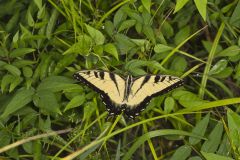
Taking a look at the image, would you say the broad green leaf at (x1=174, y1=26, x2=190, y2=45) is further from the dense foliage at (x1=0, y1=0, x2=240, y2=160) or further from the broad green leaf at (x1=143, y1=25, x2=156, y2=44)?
the broad green leaf at (x1=143, y1=25, x2=156, y2=44)

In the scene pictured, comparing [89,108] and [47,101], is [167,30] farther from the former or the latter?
[47,101]

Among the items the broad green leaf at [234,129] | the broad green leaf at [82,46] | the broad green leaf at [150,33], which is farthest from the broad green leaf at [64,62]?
the broad green leaf at [234,129]

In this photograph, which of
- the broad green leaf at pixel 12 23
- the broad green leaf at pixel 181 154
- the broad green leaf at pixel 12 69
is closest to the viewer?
the broad green leaf at pixel 181 154

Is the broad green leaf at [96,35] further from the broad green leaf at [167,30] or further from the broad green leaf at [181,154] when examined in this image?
the broad green leaf at [181,154]

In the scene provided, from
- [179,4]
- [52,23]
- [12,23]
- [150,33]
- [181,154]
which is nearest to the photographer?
[179,4]

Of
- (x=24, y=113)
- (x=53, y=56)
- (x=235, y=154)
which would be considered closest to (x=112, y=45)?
(x=53, y=56)

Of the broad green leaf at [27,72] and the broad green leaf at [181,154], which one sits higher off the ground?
the broad green leaf at [27,72]

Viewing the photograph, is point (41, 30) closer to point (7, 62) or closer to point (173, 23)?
point (7, 62)

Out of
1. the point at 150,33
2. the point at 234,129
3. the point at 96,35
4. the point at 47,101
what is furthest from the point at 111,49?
the point at 234,129
